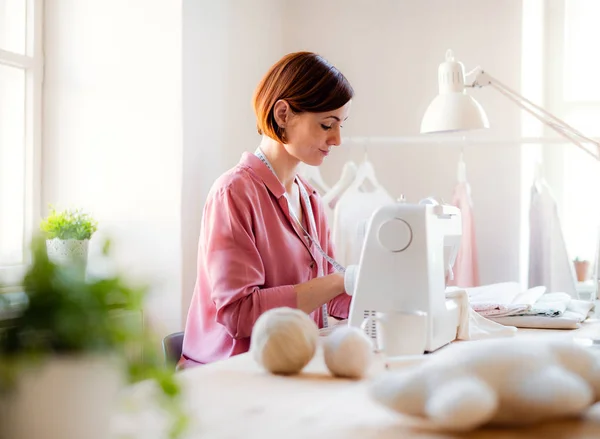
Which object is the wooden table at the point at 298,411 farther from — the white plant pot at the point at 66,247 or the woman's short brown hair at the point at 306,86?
the white plant pot at the point at 66,247

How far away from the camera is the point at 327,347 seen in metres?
1.10

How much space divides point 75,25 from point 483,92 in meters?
1.58

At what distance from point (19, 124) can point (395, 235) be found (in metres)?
1.72

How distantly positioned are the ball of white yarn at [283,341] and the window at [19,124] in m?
1.78

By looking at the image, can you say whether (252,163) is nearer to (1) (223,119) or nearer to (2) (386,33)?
(1) (223,119)

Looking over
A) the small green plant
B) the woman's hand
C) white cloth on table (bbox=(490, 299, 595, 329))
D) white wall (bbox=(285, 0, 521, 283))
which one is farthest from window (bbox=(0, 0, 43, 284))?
white cloth on table (bbox=(490, 299, 595, 329))

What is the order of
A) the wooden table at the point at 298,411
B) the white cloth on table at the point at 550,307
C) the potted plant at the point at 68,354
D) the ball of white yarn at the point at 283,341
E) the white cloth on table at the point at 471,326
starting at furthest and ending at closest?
the white cloth on table at the point at 550,307 → the white cloth on table at the point at 471,326 → the ball of white yarn at the point at 283,341 → the wooden table at the point at 298,411 → the potted plant at the point at 68,354

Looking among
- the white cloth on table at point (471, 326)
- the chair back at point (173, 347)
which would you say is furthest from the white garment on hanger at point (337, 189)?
the white cloth on table at point (471, 326)

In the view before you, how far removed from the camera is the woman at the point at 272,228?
169 cm

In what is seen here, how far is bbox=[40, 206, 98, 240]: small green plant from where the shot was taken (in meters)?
2.41

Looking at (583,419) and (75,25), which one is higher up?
(75,25)

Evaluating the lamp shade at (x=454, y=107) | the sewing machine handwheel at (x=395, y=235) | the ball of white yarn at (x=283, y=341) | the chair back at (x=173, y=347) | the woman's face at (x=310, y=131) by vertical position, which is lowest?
the chair back at (x=173, y=347)

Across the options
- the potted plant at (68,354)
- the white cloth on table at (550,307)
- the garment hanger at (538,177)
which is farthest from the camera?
the garment hanger at (538,177)

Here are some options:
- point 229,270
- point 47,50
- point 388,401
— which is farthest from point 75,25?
point 388,401
